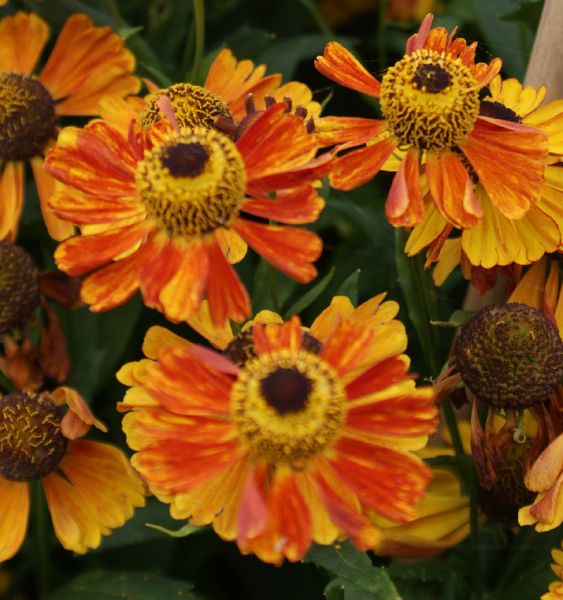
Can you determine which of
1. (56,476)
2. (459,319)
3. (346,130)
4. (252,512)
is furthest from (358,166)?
(56,476)

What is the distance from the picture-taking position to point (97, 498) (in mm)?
1017

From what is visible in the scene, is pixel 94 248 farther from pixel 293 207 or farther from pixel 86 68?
pixel 86 68

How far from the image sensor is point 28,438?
1009 millimetres

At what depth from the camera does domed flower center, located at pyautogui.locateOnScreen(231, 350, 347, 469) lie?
2.44ft

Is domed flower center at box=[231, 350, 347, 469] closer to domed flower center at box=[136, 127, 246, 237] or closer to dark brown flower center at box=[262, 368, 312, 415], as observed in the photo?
dark brown flower center at box=[262, 368, 312, 415]

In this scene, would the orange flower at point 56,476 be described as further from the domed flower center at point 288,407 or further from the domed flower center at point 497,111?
the domed flower center at point 497,111

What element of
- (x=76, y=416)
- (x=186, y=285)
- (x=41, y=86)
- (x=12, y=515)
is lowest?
(x=12, y=515)

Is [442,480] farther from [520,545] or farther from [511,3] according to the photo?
[511,3]

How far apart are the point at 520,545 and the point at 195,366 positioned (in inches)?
18.6

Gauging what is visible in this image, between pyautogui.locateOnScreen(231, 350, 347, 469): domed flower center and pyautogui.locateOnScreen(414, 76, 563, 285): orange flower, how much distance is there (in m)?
0.19

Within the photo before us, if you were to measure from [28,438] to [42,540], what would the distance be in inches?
7.8

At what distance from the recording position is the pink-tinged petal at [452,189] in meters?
0.83

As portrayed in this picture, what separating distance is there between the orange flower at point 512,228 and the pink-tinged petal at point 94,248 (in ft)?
0.74

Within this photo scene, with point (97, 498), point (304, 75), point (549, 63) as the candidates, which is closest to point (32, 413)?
point (97, 498)
